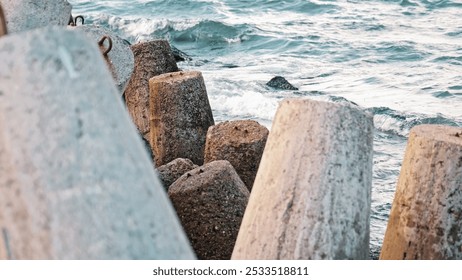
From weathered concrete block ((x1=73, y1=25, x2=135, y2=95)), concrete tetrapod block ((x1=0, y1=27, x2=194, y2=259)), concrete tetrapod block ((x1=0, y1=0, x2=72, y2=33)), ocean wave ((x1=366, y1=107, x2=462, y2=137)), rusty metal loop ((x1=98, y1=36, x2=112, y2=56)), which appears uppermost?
concrete tetrapod block ((x1=0, y1=27, x2=194, y2=259))

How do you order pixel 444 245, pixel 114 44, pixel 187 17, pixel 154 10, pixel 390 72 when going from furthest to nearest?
pixel 154 10
pixel 187 17
pixel 390 72
pixel 114 44
pixel 444 245

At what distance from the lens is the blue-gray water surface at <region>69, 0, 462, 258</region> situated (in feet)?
31.4

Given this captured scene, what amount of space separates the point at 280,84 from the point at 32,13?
21.8ft

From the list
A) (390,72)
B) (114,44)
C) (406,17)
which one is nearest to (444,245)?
(114,44)

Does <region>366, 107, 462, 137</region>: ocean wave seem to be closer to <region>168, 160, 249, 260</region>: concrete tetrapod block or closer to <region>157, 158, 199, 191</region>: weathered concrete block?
<region>157, 158, 199, 191</region>: weathered concrete block

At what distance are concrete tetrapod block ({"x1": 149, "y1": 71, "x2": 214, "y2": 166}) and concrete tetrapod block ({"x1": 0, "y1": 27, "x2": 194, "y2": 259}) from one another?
10.8ft

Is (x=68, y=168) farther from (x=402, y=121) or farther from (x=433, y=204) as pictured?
(x=402, y=121)

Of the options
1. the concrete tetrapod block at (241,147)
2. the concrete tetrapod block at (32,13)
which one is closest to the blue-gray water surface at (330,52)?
the concrete tetrapod block at (241,147)

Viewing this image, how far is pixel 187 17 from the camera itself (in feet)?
57.0

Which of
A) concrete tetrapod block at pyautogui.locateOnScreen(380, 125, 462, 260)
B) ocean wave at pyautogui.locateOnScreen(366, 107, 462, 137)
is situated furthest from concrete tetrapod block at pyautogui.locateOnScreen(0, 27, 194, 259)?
ocean wave at pyautogui.locateOnScreen(366, 107, 462, 137)

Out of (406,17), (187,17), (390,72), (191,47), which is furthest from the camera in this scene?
(187,17)

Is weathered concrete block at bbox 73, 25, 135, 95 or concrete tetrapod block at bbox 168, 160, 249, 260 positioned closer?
concrete tetrapod block at bbox 168, 160, 249, 260
